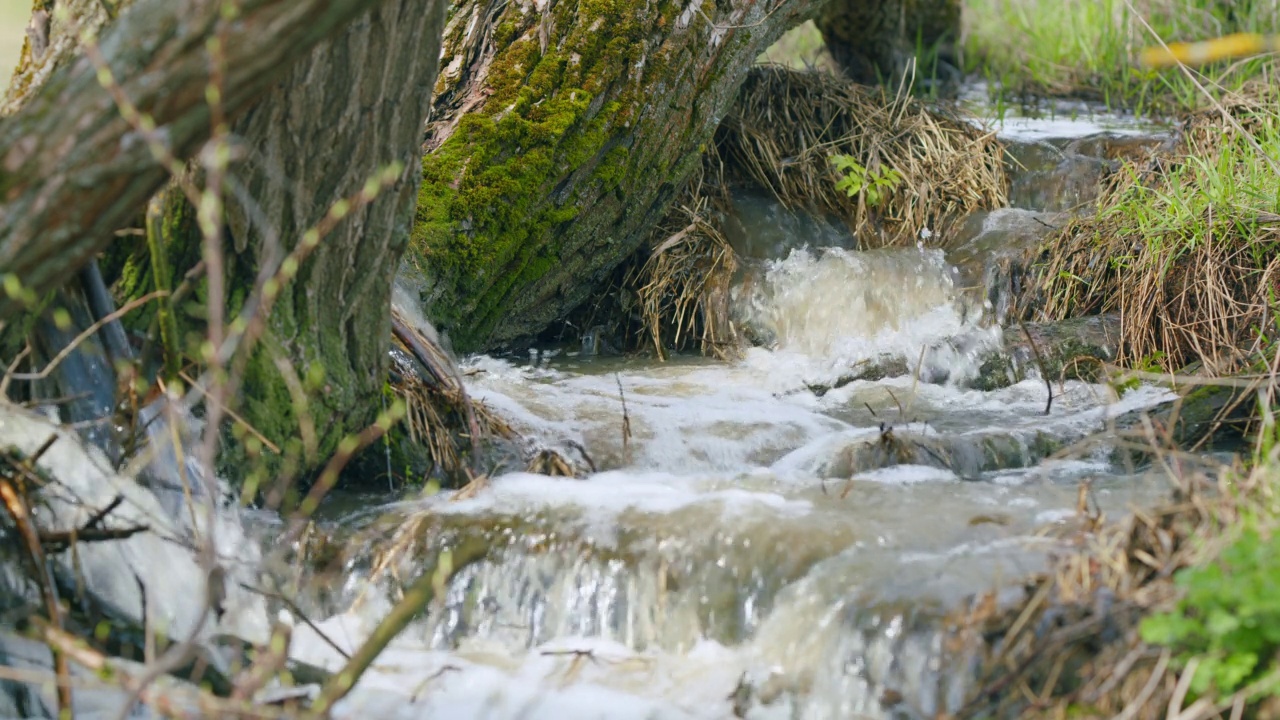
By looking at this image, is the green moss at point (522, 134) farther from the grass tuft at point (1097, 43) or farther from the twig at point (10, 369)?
the grass tuft at point (1097, 43)

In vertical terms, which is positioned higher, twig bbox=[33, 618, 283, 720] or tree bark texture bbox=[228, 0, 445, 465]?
tree bark texture bbox=[228, 0, 445, 465]

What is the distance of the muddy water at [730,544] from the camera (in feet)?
8.33

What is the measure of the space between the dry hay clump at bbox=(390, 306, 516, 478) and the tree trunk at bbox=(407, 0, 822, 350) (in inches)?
24.1

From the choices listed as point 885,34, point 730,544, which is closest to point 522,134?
point 730,544

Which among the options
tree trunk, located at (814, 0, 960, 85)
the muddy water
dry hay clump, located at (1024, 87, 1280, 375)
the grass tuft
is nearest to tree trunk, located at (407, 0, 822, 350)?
the muddy water

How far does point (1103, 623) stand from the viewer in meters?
2.10

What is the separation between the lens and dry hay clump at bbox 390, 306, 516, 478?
344 cm

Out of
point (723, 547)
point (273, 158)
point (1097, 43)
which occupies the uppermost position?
point (273, 158)

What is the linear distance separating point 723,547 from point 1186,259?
7.96 feet

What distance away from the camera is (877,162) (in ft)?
19.0

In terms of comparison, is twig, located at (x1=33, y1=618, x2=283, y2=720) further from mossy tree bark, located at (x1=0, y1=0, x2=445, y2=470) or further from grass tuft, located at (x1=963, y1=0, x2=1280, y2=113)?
grass tuft, located at (x1=963, y1=0, x2=1280, y2=113)

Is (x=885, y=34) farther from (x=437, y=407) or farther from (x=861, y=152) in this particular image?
(x=437, y=407)

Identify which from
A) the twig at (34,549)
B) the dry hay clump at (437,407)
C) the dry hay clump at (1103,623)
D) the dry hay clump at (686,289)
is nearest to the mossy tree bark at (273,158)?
the dry hay clump at (437,407)

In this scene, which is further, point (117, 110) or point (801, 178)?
point (801, 178)
